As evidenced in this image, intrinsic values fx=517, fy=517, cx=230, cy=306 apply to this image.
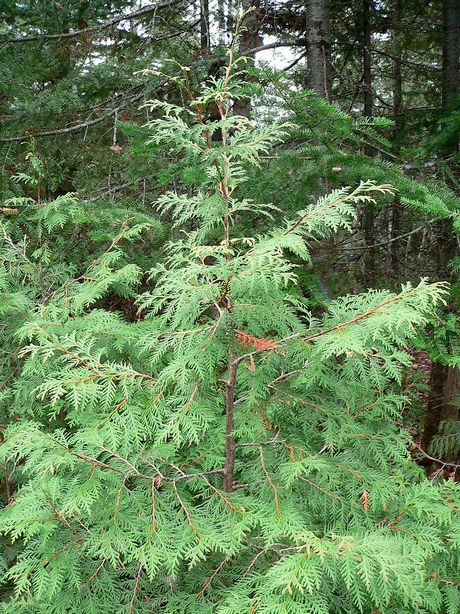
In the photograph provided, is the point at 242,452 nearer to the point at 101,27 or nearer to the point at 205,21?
the point at 101,27

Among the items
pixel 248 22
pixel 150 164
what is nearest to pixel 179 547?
pixel 150 164

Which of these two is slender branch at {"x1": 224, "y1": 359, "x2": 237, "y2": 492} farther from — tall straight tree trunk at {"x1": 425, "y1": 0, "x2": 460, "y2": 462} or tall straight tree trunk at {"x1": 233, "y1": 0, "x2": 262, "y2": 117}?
tall straight tree trunk at {"x1": 233, "y1": 0, "x2": 262, "y2": 117}

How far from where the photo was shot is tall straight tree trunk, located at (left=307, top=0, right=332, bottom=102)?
4.41 metres

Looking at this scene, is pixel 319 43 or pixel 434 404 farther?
pixel 434 404

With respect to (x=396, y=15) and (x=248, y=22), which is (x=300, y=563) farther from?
(x=396, y=15)

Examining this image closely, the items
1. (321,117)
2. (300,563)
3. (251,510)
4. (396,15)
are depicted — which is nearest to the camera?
(300,563)

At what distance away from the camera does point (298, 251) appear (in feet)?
6.27

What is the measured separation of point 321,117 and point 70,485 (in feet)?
8.16

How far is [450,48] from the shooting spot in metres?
5.45

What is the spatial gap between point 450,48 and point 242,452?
4.93m

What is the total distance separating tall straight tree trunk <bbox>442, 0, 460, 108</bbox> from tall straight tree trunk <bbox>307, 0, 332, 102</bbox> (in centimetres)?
165

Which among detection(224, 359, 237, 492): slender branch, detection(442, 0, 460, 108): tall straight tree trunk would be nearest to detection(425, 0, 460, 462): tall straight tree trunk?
detection(442, 0, 460, 108): tall straight tree trunk

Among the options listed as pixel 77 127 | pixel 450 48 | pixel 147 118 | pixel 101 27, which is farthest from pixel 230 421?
pixel 450 48

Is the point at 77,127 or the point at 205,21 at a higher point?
the point at 205,21
